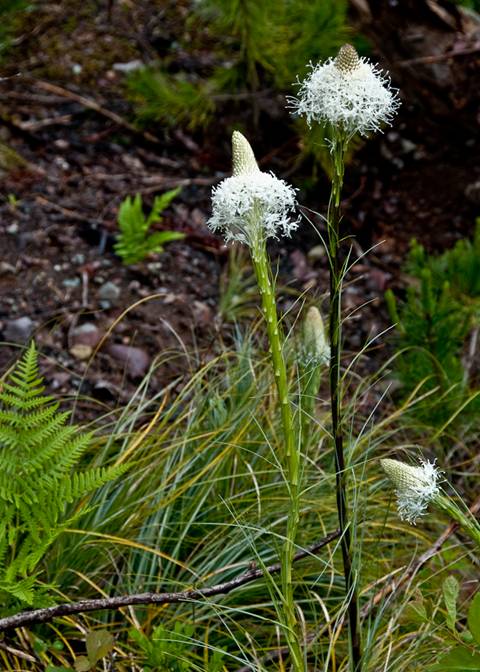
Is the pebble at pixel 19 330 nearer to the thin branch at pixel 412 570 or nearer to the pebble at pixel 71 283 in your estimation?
the pebble at pixel 71 283

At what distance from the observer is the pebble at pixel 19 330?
315 centimetres

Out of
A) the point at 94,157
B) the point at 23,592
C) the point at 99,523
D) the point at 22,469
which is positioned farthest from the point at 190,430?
the point at 94,157

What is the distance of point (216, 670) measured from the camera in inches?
65.9

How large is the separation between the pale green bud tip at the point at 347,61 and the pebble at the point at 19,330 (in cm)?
205

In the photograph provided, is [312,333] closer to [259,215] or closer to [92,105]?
[259,215]

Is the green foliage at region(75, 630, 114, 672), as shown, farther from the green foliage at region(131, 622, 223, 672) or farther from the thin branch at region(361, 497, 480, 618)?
the thin branch at region(361, 497, 480, 618)

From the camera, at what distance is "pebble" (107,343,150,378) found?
3.15 metres

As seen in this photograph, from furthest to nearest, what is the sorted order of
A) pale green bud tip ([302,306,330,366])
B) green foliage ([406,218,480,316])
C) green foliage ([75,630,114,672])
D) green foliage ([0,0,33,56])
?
green foliage ([0,0,33,56]) → green foliage ([406,218,480,316]) → pale green bud tip ([302,306,330,366]) → green foliage ([75,630,114,672])

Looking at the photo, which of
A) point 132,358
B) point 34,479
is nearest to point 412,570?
point 34,479

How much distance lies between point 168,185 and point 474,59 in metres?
1.58

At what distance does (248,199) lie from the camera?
4.33ft

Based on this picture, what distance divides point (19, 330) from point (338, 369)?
197 centimetres

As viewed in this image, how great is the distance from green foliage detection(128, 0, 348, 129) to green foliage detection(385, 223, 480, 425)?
133cm

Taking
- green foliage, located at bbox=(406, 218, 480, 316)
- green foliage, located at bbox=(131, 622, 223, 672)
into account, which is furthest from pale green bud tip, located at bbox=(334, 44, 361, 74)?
green foliage, located at bbox=(406, 218, 480, 316)
